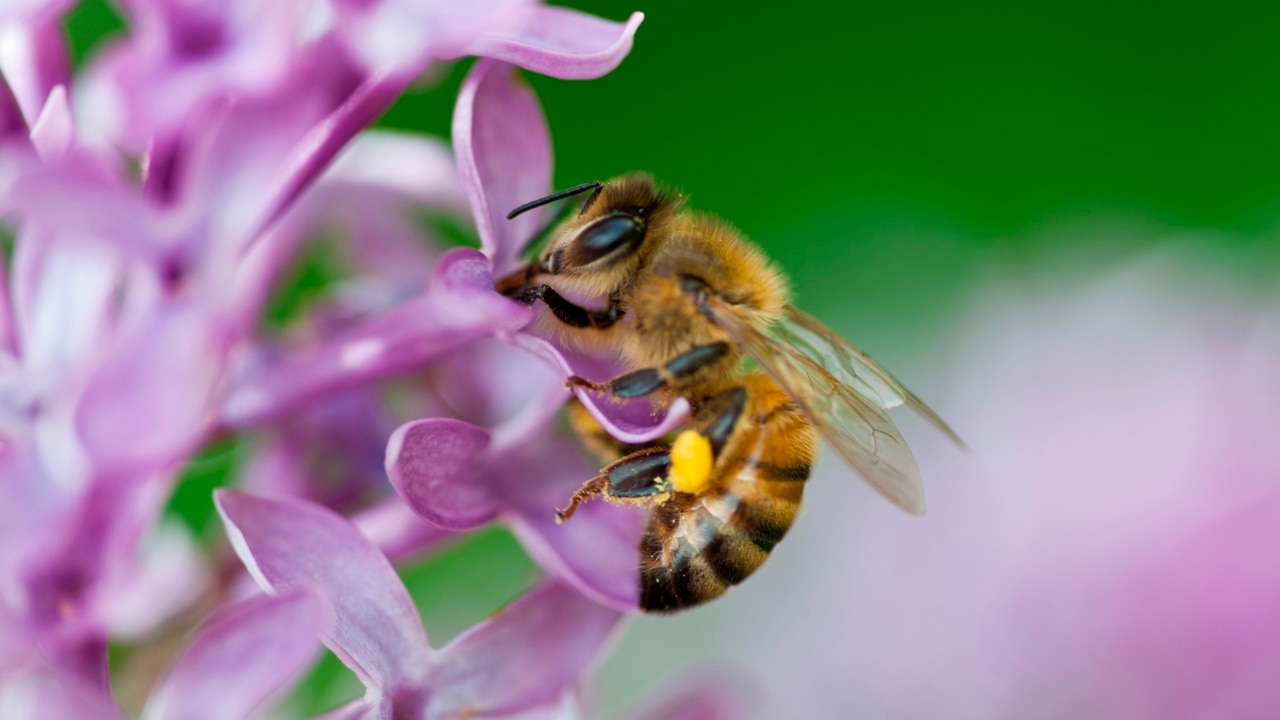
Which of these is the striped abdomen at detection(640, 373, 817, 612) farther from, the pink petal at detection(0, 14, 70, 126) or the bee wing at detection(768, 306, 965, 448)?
the pink petal at detection(0, 14, 70, 126)

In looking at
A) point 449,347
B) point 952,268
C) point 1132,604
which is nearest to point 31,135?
point 449,347

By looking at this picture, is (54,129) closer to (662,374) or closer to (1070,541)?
(662,374)

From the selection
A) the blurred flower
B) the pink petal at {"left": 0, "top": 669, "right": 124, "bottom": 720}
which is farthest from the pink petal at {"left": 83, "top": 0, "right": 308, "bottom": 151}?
the blurred flower

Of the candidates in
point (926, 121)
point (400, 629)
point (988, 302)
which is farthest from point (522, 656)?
point (926, 121)

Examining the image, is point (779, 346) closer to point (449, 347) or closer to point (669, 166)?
point (449, 347)

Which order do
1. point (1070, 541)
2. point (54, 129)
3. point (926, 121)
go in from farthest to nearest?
point (926, 121)
point (1070, 541)
point (54, 129)
